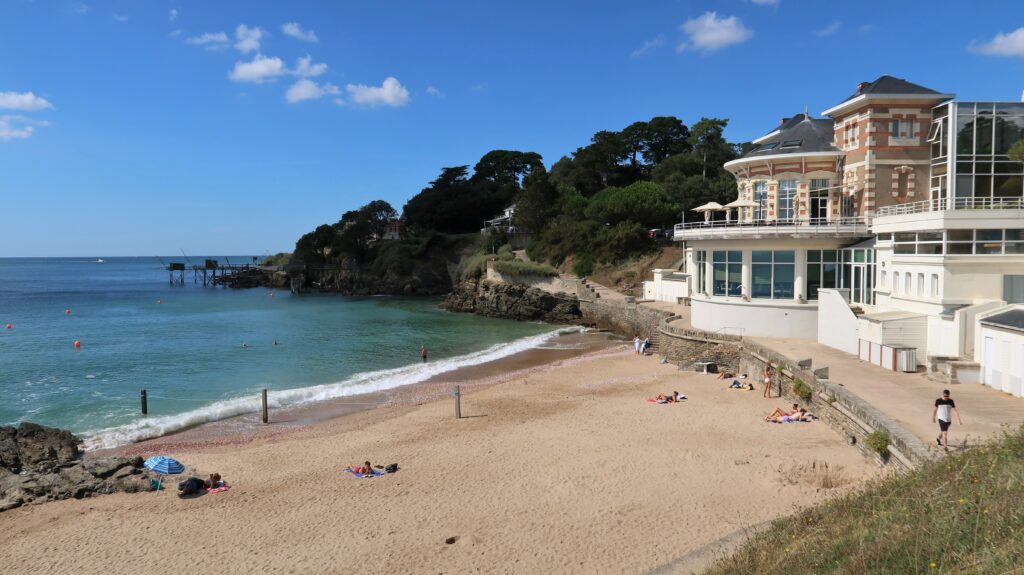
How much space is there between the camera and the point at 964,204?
787 inches

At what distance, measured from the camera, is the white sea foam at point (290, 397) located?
61.0ft

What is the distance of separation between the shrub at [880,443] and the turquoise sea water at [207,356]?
17.6 metres

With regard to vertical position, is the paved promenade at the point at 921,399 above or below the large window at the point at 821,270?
below

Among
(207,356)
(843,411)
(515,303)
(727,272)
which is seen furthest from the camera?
(515,303)

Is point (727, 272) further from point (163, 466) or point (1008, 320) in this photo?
point (163, 466)

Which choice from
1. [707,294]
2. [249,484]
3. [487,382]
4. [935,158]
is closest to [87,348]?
[487,382]

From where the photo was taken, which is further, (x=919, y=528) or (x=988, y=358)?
(x=988, y=358)

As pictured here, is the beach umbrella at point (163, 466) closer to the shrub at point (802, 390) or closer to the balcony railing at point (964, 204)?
the shrub at point (802, 390)

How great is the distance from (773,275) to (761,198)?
417 centimetres

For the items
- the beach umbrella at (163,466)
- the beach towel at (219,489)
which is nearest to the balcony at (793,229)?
the beach towel at (219,489)

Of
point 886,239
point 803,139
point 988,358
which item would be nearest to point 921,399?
point 988,358

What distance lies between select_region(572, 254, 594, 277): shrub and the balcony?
2399 centimetres

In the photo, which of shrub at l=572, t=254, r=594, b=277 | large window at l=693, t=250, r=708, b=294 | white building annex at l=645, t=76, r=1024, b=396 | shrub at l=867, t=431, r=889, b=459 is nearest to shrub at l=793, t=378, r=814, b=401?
white building annex at l=645, t=76, r=1024, b=396

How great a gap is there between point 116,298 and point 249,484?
246 ft
